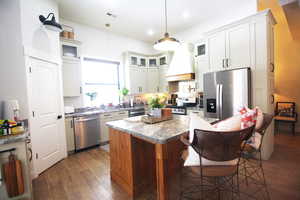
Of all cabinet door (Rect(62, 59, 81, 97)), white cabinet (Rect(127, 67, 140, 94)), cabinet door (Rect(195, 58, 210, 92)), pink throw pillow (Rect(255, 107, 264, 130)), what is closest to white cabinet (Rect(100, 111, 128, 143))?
cabinet door (Rect(62, 59, 81, 97))

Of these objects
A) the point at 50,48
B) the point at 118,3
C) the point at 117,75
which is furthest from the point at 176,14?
the point at 50,48

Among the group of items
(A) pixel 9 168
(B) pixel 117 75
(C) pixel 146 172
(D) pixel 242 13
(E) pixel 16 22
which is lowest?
(C) pixel 146 172

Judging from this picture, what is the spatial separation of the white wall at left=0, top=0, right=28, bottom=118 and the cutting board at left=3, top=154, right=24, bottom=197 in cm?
94

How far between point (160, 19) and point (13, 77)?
3.50m

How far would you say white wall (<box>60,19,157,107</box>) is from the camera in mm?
3945

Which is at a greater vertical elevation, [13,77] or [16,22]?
[16,22]

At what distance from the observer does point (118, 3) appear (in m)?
3.10

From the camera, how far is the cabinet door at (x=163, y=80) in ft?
16.4

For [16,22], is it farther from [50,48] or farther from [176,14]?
[176,14]

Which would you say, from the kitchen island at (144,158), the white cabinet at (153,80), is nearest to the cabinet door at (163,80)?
the white cabinet at (153,80)

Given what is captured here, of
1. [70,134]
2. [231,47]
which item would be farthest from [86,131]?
[231,47]

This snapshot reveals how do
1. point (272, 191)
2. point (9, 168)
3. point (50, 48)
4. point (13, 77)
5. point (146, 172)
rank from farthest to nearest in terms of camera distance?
point (50, 48)
point (13, 77)
point (146, 172)
point (272, 191)
point (9, 168)

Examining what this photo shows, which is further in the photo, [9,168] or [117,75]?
[117,75]

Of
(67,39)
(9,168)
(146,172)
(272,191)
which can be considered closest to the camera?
(9,168)
